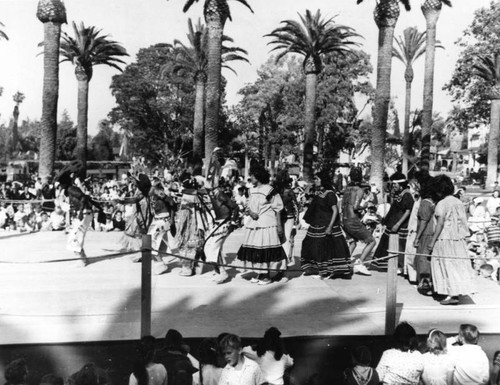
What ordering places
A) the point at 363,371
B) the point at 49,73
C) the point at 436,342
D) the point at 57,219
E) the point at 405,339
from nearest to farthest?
1. the point at 363,371
2. the point at 436,342
3. the point at 405,339
4. the point at 57,219
5. the point at 49,73

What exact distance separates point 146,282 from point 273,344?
1367 millimetres

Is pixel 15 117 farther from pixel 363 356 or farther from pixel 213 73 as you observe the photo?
pixel 363 356

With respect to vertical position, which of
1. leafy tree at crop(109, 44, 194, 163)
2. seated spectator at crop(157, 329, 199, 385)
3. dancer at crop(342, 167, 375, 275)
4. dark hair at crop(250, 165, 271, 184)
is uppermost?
leafy tree at crop(109, 44, 194, 163)

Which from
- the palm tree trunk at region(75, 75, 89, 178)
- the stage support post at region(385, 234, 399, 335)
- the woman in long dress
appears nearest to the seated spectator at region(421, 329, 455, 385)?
the stage support post at region(385, 234, 399, 335)

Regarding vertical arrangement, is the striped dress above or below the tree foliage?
below

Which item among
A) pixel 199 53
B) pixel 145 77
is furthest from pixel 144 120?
pixel 199 53

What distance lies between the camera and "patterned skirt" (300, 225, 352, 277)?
8.70 metres

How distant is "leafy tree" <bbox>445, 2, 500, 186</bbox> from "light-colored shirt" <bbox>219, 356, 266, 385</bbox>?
31288 millimetres

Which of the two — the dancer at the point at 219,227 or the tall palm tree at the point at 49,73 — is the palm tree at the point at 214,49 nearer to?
the tall palm tree at the point at 49,73

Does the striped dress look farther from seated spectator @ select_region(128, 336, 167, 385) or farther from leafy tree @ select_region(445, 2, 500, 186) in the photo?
leafy tree @ select_region(445, 2, 500, 186)

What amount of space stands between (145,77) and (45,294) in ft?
136

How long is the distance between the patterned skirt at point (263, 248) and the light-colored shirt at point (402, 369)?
3.49 meters

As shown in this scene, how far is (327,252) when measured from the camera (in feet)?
28.7

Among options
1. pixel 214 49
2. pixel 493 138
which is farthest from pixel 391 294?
pixel 493 138
